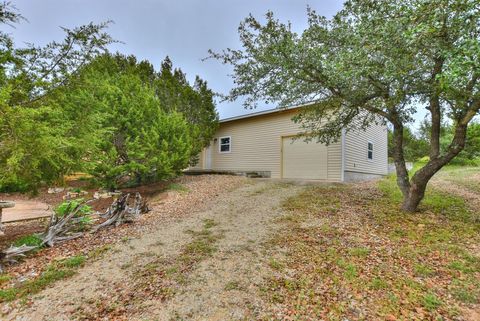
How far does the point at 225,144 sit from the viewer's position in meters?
14.3

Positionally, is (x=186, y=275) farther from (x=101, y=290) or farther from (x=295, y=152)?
(x=295, y=152)

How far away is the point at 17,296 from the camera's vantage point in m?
3.05

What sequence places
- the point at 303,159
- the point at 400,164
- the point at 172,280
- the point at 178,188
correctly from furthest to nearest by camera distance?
the point at 303,159, the point at 178,188, the point at 400,164, the point at 172,280

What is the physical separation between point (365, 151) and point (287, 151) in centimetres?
375

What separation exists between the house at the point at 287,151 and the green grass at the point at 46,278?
788cm

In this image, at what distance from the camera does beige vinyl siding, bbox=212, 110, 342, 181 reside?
1037 cm

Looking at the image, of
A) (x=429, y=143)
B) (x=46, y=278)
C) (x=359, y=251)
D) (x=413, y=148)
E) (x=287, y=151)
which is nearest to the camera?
(x=46, y=278)

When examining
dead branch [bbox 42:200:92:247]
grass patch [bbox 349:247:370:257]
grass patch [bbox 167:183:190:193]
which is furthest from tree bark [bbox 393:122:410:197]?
dead branch [bbox 42:200:92:247]

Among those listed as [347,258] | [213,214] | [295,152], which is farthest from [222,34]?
[347,258]

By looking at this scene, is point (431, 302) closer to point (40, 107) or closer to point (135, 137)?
point (40, 107)

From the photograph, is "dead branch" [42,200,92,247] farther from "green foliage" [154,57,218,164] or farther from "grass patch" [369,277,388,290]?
"green foliage" [154,57,218,164]

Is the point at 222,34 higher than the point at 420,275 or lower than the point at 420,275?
higher

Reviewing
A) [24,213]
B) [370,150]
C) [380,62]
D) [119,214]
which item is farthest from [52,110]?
[370,150]

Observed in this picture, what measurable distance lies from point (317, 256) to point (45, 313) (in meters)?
3.57
